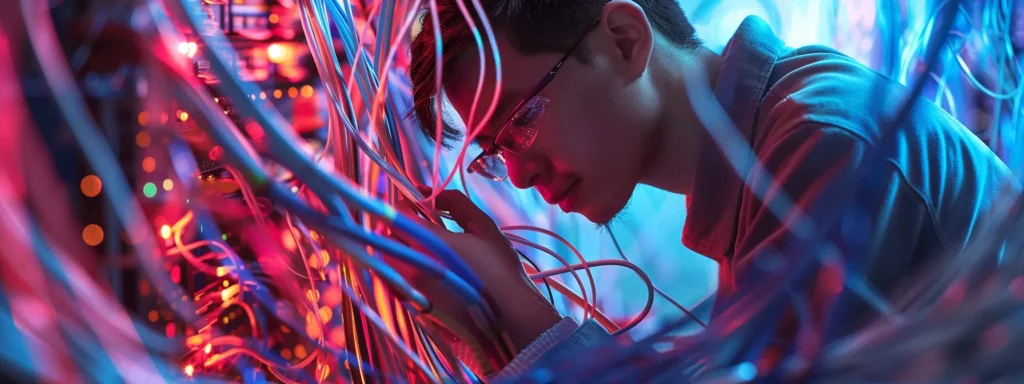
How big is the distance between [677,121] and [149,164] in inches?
21.6

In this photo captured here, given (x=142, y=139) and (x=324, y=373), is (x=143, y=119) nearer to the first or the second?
(x=142, y=139)

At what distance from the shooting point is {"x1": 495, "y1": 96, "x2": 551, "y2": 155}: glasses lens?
26.9 inches

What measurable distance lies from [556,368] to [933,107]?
43 centimetres

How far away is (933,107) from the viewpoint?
614 mm

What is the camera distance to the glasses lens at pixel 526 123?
684 millimetres

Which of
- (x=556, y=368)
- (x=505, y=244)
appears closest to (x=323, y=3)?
(x=505, y=244)

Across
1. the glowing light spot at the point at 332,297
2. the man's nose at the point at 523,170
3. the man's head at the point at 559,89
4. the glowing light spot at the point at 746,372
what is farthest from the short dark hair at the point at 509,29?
the glowing light spot at the point at 746,372

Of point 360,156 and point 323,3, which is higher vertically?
point 323,3

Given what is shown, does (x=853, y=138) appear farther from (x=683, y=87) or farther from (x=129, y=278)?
(x=129, y=278)

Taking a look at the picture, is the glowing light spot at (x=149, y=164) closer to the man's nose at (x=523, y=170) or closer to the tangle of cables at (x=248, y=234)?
the tangle of cables at (x=248, y=234)

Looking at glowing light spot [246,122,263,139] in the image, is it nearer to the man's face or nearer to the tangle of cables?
the tangle of cables

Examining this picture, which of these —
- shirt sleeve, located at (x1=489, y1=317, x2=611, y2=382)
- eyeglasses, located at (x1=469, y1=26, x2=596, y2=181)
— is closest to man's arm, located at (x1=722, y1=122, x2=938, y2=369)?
shirt sleeve, located at (x1=489, y1=317, x2=611, y2=382)

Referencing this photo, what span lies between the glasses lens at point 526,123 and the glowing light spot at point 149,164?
31 cm

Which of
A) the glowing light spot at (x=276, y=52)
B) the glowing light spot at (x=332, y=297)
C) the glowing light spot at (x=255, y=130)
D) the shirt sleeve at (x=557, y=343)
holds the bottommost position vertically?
the glowing light spot at (x=332, y=297)
